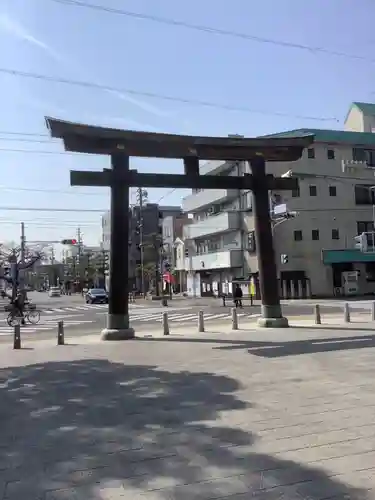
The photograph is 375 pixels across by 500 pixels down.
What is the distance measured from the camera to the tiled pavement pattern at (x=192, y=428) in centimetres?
438

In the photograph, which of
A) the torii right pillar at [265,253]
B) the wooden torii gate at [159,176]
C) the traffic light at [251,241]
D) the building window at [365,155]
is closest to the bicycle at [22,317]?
the wooden torii gate at [159,176]

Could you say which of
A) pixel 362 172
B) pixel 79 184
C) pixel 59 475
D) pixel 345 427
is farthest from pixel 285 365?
pixel 362 172

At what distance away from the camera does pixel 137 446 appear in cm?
545

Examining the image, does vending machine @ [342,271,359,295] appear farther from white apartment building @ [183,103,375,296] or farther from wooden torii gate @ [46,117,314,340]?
wooden torii gate @ [46,117,314,340]

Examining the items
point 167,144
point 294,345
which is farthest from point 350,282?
point 294,345

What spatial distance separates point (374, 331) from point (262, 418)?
1117 cm

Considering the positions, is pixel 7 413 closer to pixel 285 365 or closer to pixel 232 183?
pixel 285 365

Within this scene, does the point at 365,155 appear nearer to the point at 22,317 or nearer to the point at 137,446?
the point at 22,317

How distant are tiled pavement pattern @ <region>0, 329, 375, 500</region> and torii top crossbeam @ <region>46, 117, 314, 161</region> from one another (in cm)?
739

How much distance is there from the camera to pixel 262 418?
6418 mm

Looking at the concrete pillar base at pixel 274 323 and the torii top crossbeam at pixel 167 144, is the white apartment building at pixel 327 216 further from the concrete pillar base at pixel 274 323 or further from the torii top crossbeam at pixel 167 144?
the concrete pillar base at pixel 274 323

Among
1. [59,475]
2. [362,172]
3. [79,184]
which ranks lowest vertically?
[59,475]

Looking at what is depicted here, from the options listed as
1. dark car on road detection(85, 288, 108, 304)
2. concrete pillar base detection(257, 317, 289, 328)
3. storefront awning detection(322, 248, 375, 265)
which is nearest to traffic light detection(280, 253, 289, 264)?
storefront awning detection(322, 248, 375, 265)

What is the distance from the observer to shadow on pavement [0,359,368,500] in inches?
170
